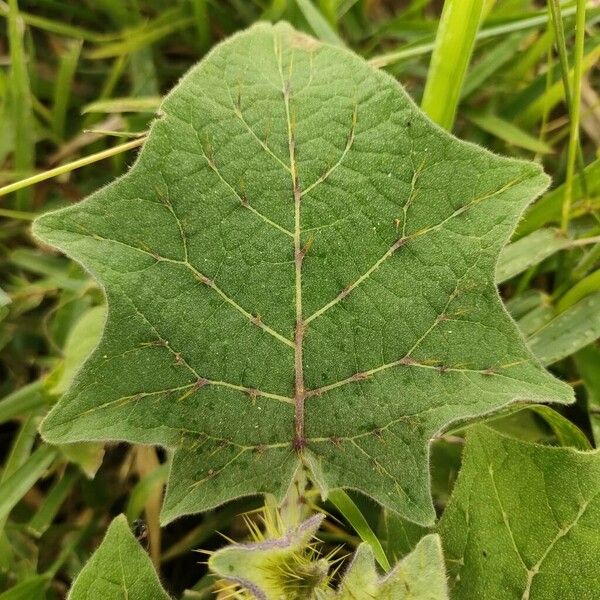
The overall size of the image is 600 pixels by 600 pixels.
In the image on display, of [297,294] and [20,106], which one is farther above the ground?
[20,106]

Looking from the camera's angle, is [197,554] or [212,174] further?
[197,554]

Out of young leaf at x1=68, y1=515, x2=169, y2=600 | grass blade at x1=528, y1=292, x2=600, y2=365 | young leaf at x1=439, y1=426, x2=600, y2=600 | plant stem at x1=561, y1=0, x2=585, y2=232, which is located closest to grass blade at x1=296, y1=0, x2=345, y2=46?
plant stem at x1=561, y1=0, x2=585, y2=232

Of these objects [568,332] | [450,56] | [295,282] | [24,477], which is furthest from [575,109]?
[24,477]

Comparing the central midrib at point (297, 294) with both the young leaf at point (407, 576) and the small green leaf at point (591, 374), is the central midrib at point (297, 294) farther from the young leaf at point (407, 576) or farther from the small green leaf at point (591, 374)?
the small green leaf at point (591, 374)

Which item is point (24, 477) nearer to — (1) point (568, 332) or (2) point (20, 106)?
(2) point (20, 106)

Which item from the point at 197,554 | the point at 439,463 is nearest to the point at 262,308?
the point at 439,463

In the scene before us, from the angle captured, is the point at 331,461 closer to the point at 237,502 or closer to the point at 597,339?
the point at 237,502
